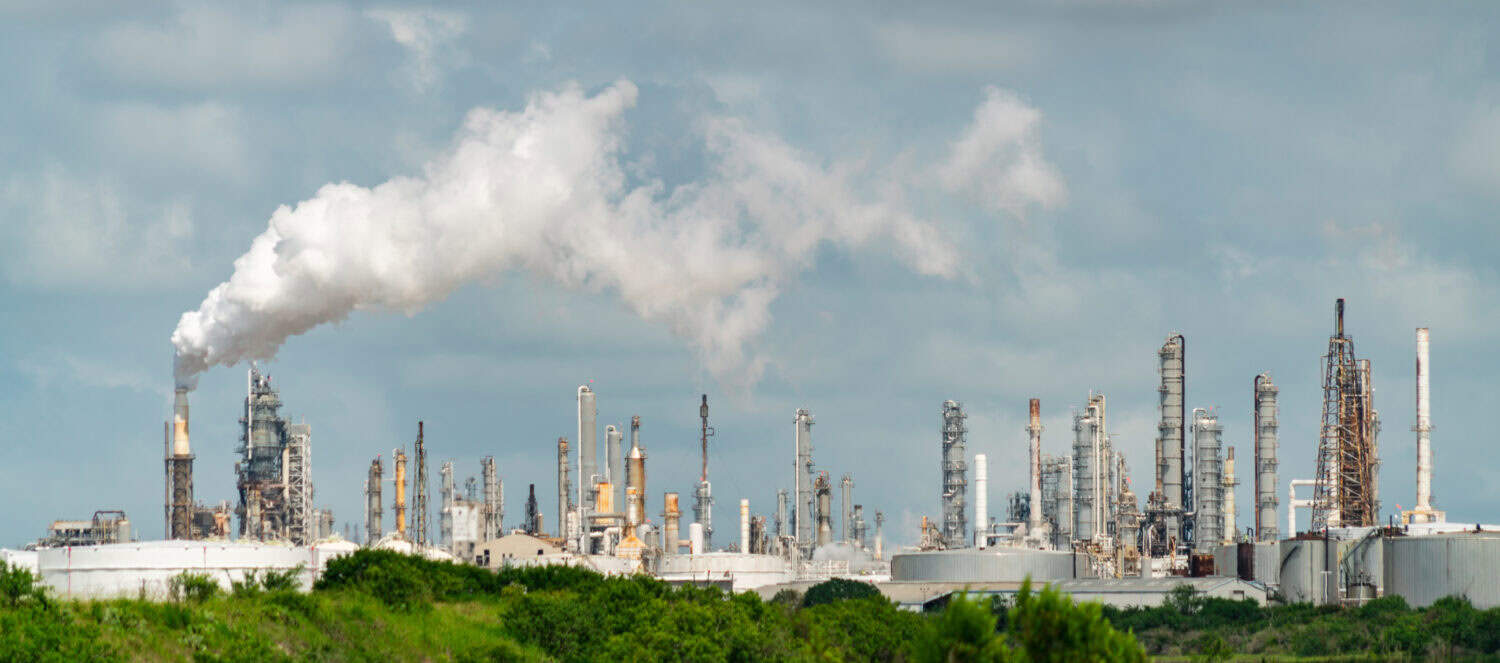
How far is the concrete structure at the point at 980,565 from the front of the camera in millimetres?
115750

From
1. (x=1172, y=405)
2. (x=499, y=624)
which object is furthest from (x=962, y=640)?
(x=1172, y=405)

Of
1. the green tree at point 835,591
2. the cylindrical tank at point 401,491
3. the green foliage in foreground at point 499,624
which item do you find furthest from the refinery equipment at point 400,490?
the green foliage in foreground at point 499,624

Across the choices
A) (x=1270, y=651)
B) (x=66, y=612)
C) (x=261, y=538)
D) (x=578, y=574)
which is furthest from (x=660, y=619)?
(x=261, y=538)

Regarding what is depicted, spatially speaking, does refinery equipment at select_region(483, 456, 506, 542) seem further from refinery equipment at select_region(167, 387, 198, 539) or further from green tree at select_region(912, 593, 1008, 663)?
green tree at select_region(912, 593, 1008, 663)

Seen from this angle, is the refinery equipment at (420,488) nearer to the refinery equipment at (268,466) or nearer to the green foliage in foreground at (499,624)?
the refinery equipment at (268,466)

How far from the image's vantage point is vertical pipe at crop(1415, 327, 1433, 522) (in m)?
112

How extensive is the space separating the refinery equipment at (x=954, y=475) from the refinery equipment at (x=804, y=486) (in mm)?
17302

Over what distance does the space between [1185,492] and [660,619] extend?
106447 millimetres

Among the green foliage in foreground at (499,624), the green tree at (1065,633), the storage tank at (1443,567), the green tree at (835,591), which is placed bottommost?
the green tree at (835,591)

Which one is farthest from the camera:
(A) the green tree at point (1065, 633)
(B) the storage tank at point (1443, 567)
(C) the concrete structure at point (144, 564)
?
(B) the storage tank at point (1443, 567)

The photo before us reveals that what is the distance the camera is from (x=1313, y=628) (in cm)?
8500

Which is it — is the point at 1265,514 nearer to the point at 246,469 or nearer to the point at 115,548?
the point at 246,469

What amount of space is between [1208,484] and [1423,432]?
2105cm

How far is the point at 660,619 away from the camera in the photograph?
5075cm
